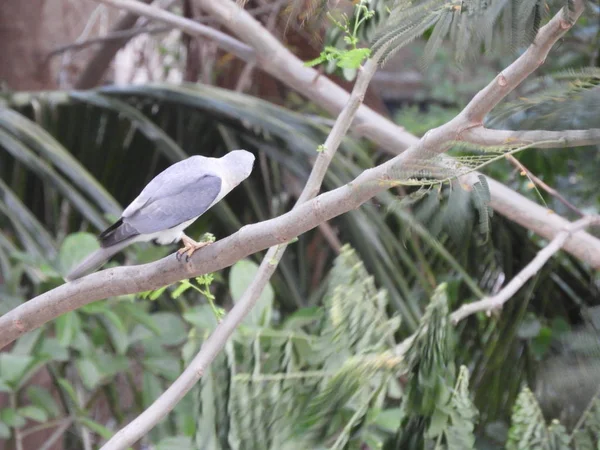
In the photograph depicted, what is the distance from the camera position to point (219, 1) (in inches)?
73.1

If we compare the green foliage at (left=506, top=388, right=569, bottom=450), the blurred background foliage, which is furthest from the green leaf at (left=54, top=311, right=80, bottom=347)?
the green foliage at (left=506, top=388, right=569, bottom=450)

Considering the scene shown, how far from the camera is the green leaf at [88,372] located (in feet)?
5.30

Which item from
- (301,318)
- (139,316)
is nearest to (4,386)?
(139,316)

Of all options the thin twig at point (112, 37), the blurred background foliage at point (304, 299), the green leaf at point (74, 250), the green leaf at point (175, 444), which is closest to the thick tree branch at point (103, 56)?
the thin twig at point (112, 37)

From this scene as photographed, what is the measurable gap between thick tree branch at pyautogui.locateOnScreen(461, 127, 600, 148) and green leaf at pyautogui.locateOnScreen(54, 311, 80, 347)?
3.19 feet

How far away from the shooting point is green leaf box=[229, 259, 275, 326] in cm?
161

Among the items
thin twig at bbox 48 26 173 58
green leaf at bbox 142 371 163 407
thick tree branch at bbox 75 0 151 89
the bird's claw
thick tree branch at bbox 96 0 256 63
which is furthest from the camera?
thick tree branch at bbox 75 0 151 89

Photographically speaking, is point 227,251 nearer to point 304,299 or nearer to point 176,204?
point 176,204

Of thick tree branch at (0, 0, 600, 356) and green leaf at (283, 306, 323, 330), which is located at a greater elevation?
green leaf at (283, 306, 323, 330)

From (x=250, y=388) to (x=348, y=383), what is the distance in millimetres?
232

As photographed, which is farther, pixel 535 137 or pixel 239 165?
pixel 239 165

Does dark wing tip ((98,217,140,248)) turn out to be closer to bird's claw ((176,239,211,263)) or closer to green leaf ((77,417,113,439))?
bird's claw ((176,239,211,263))

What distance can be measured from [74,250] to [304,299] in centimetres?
68

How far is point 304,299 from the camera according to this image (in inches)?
Answer: 81.7
